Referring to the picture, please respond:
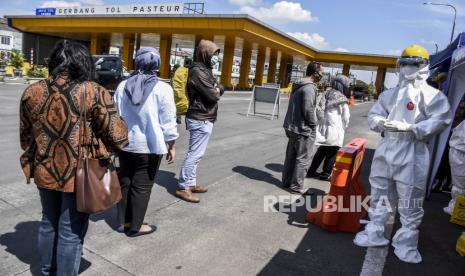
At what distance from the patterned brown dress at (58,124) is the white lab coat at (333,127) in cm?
425

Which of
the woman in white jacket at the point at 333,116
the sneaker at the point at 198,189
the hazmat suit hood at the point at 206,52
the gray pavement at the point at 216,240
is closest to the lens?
the gray pavement at the point at 216,240

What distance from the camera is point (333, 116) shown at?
19.9ft

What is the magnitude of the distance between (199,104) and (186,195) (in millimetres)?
1110

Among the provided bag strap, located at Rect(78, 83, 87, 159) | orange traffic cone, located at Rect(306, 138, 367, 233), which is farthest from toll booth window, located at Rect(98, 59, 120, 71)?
bag strap, located at Rect(78, 83, 87, 159)

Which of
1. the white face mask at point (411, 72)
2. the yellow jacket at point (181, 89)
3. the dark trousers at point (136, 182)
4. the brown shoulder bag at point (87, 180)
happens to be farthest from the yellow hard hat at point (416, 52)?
the brown shoulder bag at point (87, 180)

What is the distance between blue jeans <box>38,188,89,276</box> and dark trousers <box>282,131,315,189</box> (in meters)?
3.40

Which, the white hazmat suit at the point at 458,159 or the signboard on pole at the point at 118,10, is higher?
the signboard on pole at the point at 118,10

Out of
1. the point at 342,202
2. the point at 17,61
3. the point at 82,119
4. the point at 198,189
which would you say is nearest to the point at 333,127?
the point at 342,202

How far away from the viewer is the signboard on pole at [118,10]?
27875mm

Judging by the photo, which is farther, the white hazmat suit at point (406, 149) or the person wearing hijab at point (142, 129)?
the white hazmat suit at point (406, 149)

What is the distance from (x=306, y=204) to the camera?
16.5ft

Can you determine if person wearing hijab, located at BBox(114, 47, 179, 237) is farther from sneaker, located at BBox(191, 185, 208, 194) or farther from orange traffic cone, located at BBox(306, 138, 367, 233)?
orange traffic cone, located at BBox(306, 138, 367, 233)

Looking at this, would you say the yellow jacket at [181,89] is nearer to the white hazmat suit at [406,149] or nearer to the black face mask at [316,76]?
the black face mask at [316,76]

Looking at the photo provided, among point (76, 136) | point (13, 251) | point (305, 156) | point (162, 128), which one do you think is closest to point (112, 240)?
point (13, 251)
